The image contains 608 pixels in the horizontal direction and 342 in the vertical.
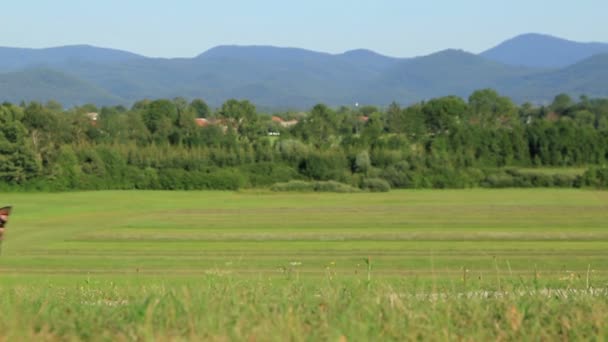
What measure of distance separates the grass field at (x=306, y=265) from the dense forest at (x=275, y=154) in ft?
11.2

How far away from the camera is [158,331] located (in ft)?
20.3

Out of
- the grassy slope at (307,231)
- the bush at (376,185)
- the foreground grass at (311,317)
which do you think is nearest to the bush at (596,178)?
the grassy slope at (307,231)

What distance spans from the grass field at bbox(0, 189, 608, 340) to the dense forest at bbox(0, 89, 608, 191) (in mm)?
3421

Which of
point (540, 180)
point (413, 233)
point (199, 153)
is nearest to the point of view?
point (413, 233)

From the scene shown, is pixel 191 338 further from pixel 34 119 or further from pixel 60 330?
pixel 34 119

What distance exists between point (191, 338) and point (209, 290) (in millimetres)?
1532

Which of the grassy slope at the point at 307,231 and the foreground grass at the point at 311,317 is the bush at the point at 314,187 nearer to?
the grassy slope at the point at 307,231

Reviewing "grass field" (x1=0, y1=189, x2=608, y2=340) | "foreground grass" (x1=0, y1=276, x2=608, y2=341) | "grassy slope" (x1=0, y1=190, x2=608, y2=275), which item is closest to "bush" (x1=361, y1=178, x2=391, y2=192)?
"grassy slope" (x1=0, y1=190, x2=608, y2=275)

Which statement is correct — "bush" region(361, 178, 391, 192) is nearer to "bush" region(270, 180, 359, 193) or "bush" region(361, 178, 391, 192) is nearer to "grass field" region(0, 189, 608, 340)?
"bush" region(270, 180, 359, 193)

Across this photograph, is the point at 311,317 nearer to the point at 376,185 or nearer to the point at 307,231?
the point at 307,231

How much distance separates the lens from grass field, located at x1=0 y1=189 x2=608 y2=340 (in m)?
6.41

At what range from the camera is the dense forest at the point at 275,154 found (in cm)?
6681

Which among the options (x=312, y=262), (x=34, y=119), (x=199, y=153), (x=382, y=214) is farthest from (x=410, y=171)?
(x=312, y=262)

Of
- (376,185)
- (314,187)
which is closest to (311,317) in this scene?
(314,187)
